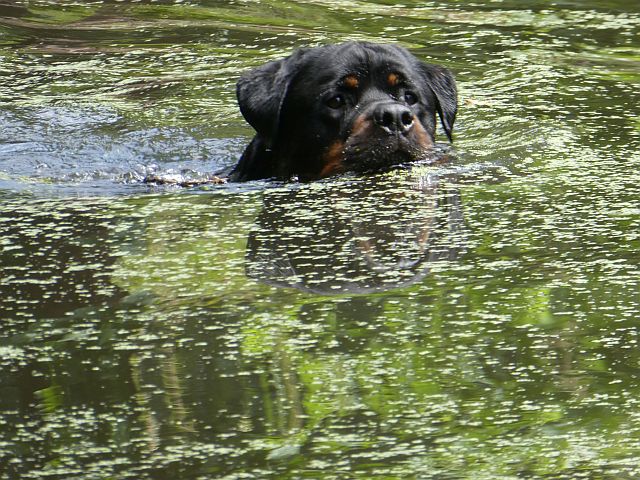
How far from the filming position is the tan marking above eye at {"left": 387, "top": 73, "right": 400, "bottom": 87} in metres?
5.93

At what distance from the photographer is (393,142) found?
5.58 metres

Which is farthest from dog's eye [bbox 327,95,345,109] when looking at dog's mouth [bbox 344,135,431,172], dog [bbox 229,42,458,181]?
dog's mouth [bbox 344,135,431,172]

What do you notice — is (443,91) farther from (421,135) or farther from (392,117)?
(392,117)

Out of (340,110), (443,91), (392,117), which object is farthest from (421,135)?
(443,91)

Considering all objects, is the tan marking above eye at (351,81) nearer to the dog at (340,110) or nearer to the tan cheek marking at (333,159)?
the dog at (340,110)

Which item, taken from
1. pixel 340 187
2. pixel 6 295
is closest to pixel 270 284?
pixel 6 295

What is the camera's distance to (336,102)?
232 inches

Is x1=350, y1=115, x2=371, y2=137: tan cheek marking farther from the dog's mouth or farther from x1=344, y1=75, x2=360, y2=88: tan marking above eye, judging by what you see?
x1=344, y1=75, x2=360, y2=88: tan marking above eye

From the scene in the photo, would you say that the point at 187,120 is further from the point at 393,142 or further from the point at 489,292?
the point at 489,292

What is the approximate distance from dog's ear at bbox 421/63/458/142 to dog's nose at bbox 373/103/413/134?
66 cm

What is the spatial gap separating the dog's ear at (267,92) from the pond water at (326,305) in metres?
0.56

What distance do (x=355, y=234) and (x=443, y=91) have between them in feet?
6.90

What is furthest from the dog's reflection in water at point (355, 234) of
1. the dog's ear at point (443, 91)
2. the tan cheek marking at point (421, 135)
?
the dog's ear at point (443, 91)

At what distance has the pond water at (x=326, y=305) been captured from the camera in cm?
268
